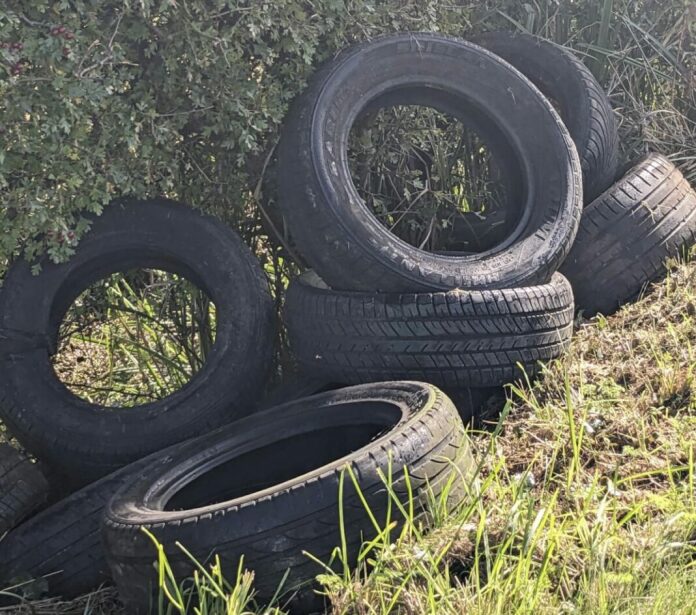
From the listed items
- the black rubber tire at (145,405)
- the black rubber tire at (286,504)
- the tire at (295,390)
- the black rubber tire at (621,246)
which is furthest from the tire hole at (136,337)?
the black rubber tire at (621,246)

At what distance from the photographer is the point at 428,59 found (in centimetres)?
385

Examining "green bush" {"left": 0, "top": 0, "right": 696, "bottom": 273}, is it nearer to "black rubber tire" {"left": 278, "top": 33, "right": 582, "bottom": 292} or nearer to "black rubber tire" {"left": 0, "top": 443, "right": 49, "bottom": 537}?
"black rubber tire" {"left": 278, "top": 33, "right": 582, "bottom": 292}

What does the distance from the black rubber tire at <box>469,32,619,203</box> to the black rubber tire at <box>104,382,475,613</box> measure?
6.35 ft

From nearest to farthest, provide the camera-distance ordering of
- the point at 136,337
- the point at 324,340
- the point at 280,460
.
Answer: the point at 280,460 < the point at 324,340 < the point at 136,337

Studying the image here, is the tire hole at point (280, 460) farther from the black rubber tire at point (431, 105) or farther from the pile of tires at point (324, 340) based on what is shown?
the black rubber tire at point (431, 105)

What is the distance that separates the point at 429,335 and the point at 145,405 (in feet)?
3.87

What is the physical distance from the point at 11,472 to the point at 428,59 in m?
2.45

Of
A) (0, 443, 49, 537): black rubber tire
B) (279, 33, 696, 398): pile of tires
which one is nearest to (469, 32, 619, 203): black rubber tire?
(279, 33, 696, 398): pile of tires

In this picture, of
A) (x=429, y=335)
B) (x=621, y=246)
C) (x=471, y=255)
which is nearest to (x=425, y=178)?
(x=471, y=255)

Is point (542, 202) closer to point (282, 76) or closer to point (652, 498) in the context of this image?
point (282, 76)

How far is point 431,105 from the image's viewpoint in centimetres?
405

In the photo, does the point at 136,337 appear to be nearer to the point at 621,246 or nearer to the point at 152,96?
the point at 152,96

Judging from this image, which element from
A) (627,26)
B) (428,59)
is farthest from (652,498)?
(627,26)

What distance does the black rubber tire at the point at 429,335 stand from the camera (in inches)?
127
